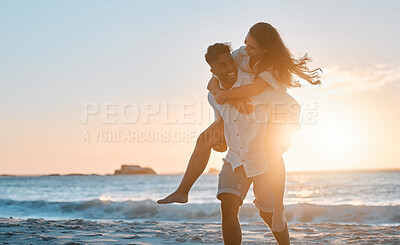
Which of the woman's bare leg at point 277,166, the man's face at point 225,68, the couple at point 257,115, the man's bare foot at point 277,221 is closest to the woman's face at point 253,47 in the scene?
the couple at point 257,115

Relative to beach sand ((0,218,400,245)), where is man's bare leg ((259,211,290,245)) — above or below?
above

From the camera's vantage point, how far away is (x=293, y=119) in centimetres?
338

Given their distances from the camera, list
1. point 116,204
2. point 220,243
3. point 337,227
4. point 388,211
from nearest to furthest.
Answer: point 220,243 → point 337,227 → point 388,211 → point 116,204

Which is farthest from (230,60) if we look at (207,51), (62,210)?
(62,210)

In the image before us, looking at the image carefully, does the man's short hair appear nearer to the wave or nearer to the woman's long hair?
the woman's long hair

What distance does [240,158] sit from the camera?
340 cm

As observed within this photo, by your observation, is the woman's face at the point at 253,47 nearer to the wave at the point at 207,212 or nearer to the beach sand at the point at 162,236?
the beach sand at the point at 162,236

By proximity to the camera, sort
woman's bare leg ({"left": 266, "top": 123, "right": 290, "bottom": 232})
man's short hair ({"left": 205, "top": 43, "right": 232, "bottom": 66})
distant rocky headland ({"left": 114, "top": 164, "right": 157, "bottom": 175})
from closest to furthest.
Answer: man's short hair ({"left": 205, "top": 43, "right": 232, "bottom": 66}) → woman's bare leg ({"left": 266, "top": 123, "right": 290, "bottom": 232}) → distant rocky headland ({"left": 114, "top": 164, "right": 157, "bottom": 175})

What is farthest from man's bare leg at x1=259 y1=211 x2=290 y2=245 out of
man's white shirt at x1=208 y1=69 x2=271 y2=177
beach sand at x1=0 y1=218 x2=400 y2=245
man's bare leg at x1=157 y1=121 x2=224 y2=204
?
beach sand at x1=0 y1=218 x2=400 y2=245

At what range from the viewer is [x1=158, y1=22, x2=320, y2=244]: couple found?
3.26 meters

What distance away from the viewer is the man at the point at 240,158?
10.9 feet

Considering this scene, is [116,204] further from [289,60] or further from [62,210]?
[289,60]

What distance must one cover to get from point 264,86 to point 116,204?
41.7 feet

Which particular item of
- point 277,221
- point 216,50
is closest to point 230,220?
point 277,221
